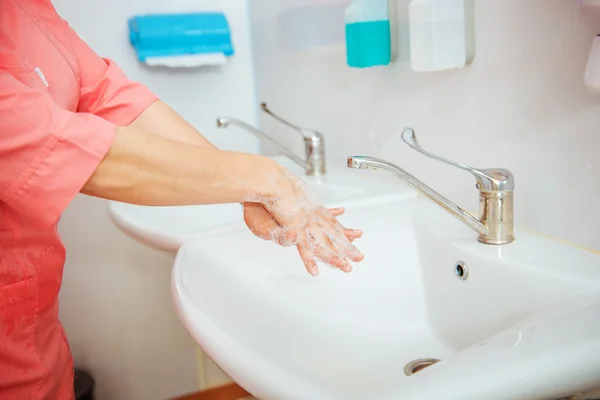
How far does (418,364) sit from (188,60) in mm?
1191

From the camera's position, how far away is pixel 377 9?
1.17 m

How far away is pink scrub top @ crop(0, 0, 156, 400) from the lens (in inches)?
24.5

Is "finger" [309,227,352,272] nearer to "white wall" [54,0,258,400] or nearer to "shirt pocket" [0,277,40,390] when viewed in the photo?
"shirt pocket" [0,277,40,390]

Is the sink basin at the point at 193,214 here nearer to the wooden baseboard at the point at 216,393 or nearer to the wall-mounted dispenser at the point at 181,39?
the wall-mounted dispenser at the point at 181,39

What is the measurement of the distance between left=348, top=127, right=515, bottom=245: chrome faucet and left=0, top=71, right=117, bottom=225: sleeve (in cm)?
36

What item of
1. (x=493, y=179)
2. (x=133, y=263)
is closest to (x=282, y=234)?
(x=493, y=179)

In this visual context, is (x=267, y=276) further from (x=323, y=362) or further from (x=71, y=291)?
(x=71, y=291)

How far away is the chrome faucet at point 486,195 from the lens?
2.78 feet

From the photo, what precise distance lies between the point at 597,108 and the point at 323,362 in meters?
0.51

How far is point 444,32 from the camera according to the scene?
3.21 ft

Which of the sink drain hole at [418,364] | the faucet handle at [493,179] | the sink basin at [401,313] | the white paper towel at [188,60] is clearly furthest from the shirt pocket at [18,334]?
the white paper towel at [188,60]

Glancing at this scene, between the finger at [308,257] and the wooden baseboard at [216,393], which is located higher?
the finger at [308,257]

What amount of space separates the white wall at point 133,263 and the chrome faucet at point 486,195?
1.13m

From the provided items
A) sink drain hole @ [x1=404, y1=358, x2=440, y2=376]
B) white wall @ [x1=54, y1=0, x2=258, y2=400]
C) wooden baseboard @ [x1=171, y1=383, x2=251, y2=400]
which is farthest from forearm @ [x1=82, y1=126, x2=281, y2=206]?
wooden baseboard @ [x1=171, y1=383, x2=251, y2=400]
